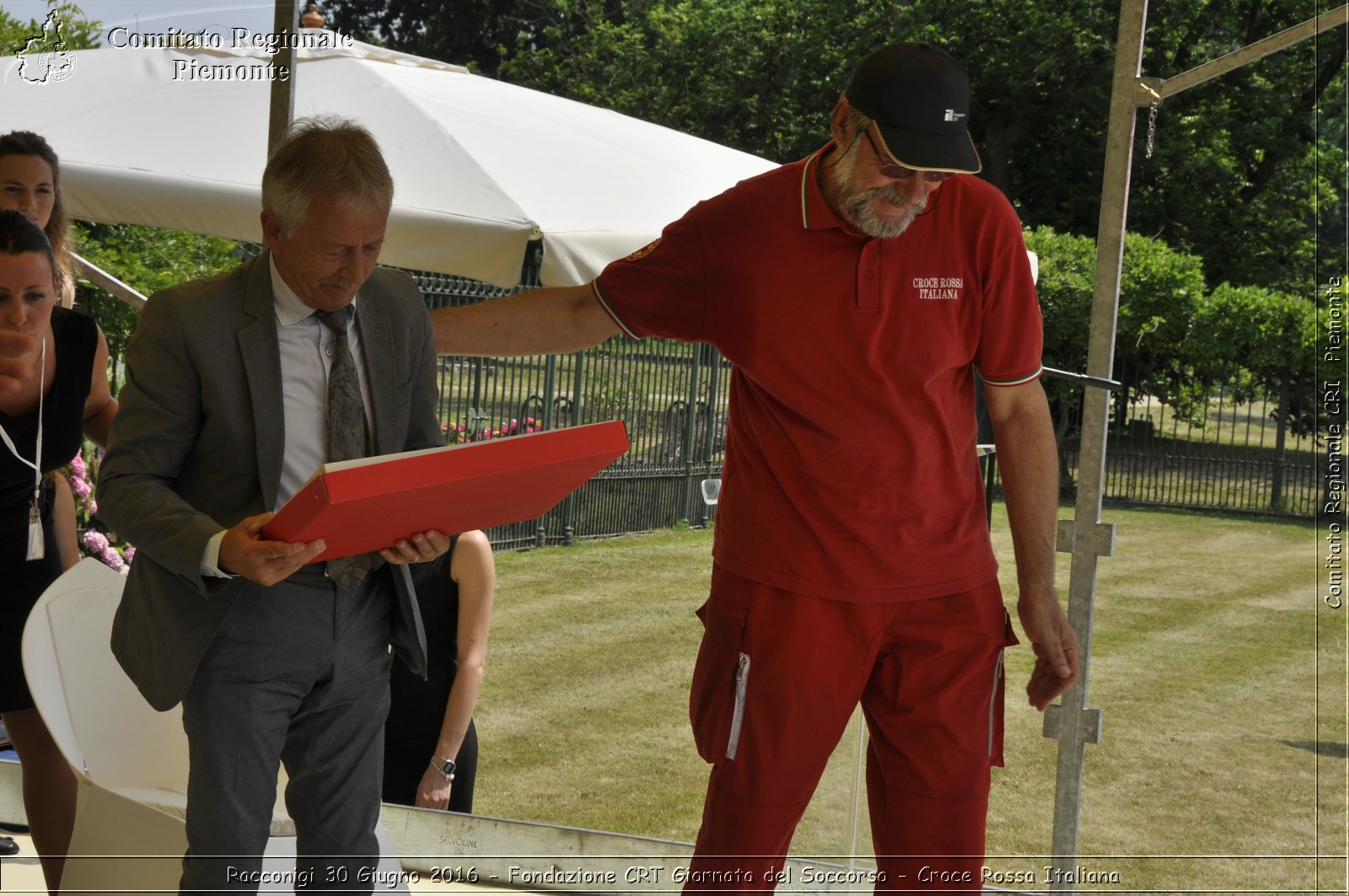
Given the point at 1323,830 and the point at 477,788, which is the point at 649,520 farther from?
the point at 1323,830

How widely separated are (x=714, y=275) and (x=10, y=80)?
2.68 m

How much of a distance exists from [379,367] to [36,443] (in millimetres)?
862

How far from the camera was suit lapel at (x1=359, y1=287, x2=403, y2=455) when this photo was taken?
179cm

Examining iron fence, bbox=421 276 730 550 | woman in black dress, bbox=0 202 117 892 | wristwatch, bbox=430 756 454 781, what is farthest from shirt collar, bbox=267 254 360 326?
iron fence, bbox=421 276 730 550

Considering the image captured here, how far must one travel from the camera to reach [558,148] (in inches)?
135

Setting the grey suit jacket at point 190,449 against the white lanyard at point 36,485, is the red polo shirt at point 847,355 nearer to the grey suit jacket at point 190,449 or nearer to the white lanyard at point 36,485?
the grey suit jacket at point 190,449

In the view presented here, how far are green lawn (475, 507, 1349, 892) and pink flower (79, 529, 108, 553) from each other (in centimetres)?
166

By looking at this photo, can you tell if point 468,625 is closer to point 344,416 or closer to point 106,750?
point 106,750

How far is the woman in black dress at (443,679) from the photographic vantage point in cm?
272

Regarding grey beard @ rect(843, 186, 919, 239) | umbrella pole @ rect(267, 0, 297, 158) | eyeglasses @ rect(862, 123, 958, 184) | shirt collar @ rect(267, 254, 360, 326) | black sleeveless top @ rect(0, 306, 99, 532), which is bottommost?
black sleeveless top @ rect(0, 306, 99, 532)

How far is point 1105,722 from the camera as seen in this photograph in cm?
762

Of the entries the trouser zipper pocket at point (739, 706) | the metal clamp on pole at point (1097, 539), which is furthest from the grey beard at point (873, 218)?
the metal clamp on pole at point (1097, 539)

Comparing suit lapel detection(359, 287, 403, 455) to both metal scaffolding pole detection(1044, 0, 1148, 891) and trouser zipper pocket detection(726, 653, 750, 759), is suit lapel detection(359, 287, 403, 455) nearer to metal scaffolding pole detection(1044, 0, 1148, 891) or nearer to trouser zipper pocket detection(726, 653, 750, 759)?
trouser zipper pocket detection(726, 653, 750, 759)

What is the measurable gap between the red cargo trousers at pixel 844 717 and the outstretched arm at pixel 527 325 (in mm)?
436
